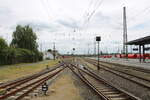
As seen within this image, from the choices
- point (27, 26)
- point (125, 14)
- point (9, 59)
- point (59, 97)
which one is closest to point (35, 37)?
point (27, 26)

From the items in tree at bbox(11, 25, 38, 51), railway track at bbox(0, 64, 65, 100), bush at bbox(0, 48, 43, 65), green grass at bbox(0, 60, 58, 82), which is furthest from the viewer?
tree at bbox(11, 25, 38, 51)

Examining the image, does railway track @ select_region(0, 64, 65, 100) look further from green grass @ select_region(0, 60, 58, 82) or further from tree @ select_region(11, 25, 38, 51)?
tree @ select_region(11, 25, 38, 51)

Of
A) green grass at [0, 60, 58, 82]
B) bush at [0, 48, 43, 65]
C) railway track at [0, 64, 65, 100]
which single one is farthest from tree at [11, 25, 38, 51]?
railway track at [0, 64, 65, 100]

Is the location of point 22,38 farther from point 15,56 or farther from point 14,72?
point 14,72

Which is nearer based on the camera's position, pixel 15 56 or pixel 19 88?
pixel 19 88

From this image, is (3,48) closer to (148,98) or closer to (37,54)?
(37,54)

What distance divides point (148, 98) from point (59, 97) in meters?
4.59

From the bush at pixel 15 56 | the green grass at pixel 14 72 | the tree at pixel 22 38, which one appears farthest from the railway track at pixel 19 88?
the tree at pixel 22 38

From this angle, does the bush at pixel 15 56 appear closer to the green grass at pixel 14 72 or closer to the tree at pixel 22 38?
the tree at pixel 22 38

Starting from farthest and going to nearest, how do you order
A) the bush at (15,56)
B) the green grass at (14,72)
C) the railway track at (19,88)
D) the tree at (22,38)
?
the tree at (22,38)
the bush at (15,56)
the green grass at (14,72)
the railway track at (19,88)

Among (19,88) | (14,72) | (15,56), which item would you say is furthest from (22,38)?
(19,88)

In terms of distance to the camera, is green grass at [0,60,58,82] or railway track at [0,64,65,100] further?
green grass at [0,60,58,82]

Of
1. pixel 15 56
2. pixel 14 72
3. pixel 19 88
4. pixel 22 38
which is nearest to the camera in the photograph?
pixel 19 88

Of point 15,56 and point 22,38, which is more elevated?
point 22,38
